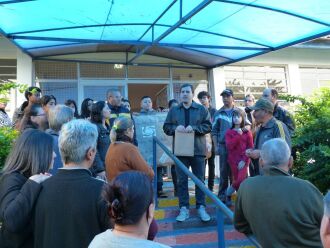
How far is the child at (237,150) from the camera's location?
509cm

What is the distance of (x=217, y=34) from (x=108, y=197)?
5.66 metres

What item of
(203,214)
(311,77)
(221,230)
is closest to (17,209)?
(221,230)

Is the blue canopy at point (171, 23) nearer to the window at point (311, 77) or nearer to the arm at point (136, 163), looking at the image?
the arm at point (136, 163)

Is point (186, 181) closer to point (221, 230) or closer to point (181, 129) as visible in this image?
point (181, 129)

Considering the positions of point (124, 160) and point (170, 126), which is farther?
point (170, 126)

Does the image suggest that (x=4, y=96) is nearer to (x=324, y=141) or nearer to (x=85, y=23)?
(x=85, y=23)

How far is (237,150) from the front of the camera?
5.13 metres

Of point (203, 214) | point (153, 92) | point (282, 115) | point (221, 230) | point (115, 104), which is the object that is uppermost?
point (153, 92)

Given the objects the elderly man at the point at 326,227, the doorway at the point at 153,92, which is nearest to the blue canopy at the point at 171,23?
the doorway at the point at 153,92

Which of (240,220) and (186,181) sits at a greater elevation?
(186,181)

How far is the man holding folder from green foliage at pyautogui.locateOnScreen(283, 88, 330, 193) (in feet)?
3.87

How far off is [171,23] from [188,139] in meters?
2.56

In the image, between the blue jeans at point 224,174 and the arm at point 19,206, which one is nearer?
the arm at point 19,206

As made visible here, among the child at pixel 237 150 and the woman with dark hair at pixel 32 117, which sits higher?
the woman with dark hair at pixel 32 117
